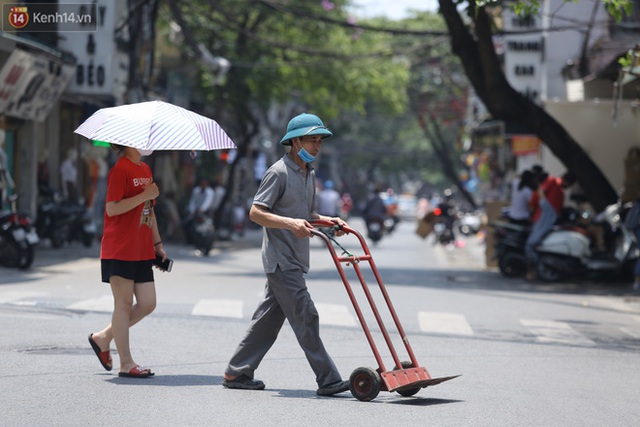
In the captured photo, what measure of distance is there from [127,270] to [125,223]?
0.32 meters

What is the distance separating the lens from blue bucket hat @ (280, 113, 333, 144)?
8.02 meters

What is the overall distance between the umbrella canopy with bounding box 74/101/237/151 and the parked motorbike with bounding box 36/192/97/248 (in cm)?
1670

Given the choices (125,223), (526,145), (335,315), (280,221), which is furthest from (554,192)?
(280,221)

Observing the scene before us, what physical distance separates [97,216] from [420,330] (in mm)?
19014

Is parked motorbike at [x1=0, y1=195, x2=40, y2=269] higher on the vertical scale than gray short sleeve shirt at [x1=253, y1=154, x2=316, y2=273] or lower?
lower

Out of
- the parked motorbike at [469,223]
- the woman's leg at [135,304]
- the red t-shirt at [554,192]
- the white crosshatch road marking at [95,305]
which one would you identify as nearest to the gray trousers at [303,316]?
the woman's leg at [135,304]

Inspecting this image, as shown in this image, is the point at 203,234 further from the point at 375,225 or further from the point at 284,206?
the point at 284,206

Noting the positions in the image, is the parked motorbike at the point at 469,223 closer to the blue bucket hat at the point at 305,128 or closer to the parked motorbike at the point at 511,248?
the parked motorbike at the point at 511,248

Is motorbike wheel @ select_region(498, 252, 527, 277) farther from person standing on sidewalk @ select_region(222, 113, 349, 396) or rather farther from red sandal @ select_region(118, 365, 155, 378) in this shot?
person standing on sidewalk @ select_region(222, 113, 349, 396)

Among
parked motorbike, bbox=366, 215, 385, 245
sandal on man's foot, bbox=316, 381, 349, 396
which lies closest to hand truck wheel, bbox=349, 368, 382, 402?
sandal on man's foot, bbox=316, 381, 349, 396

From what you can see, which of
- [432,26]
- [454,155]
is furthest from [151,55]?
[454,155]

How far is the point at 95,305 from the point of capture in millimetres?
13797

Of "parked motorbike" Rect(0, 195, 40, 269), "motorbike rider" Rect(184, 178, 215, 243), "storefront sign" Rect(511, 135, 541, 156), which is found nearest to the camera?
"parked motorbike" Rect(0, 195, 40, 269)

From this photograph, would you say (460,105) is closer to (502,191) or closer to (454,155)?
(502,191)
